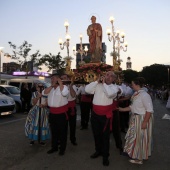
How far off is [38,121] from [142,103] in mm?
2788

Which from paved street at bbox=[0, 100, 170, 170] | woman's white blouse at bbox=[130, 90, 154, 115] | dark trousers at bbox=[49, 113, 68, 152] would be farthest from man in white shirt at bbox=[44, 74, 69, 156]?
woman's white blouse at bbox=[130, 90, 154, 115]

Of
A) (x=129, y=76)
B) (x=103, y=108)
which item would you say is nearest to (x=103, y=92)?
(x=103, y=108)

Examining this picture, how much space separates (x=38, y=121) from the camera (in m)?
6.74

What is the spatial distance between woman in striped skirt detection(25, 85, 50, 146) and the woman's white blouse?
2.42 m

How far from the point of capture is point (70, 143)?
7348mm

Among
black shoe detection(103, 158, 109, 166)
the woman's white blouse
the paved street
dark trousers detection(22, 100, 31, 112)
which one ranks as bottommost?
A: the paved street

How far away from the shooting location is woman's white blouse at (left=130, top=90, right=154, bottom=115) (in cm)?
523

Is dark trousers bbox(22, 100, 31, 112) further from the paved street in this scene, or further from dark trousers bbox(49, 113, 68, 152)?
dark trousers bbox(49, 113, 68, 152)

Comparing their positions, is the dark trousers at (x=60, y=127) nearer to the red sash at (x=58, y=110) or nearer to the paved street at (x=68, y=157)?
the red sash at (x=58, y=110)

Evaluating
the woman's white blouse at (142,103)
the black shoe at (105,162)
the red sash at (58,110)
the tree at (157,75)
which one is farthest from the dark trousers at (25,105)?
the tree at (157,75)

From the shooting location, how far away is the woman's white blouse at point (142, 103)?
523cm

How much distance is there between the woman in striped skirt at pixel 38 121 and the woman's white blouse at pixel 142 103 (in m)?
2.42

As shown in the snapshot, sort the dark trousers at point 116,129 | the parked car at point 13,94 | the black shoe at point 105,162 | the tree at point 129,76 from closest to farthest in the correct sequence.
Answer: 1. the black shoe at point 105,162
2. the dark trousers at point 116,129
3. the tree at point 129,76
4. the parked car at point 13,94

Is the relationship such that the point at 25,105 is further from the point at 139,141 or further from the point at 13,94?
the point at 139,141
